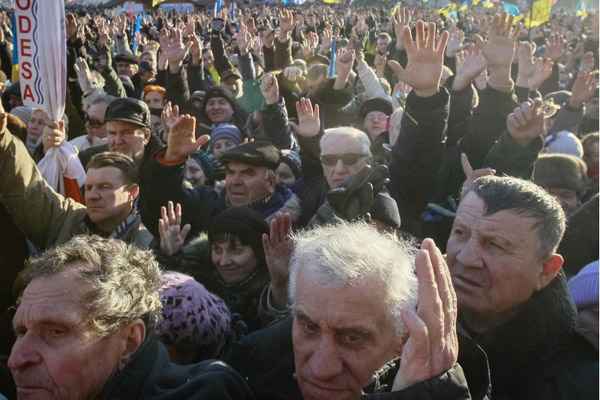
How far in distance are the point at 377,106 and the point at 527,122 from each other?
206 cm

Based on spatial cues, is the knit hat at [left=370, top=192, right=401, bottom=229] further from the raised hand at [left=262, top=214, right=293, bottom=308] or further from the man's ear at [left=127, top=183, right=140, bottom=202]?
the man's ear at [left=127, top=183, right=140, bottom=202]

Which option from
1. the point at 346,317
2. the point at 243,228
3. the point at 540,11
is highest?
the point at 540,11

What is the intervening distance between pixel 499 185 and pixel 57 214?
1.97m

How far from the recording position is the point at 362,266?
176 cm

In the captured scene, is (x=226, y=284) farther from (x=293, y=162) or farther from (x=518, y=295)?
(x=293, y=162)

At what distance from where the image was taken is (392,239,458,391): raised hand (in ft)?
4.54

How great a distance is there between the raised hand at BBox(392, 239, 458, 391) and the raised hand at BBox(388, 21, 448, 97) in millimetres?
1606

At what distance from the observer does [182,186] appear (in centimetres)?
342

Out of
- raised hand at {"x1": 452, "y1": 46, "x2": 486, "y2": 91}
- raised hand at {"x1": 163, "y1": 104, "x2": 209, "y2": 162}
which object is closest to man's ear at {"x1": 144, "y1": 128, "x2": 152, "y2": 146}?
raised hand at {"x1": 163, "y1": 104, "x2": 209, "y2": 162}

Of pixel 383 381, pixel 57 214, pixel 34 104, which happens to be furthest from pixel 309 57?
pixel 383 381

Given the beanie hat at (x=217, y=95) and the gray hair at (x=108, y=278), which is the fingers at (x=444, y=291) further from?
the beanie hat at (x=217, y=95)

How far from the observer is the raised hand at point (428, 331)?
1384mm

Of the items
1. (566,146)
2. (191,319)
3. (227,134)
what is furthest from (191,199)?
(566,146)

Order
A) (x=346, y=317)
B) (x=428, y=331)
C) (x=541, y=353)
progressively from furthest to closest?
(x=541, y=353), (x=346, y=317), (x=428, y=331)
